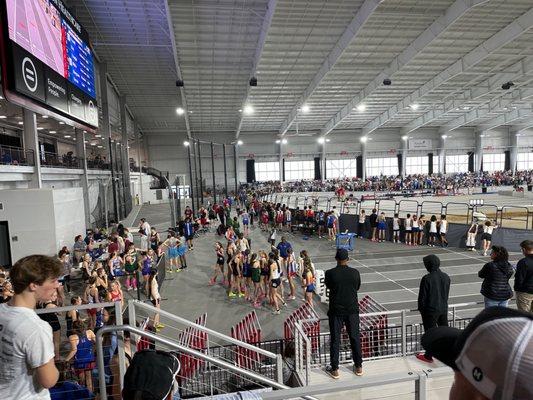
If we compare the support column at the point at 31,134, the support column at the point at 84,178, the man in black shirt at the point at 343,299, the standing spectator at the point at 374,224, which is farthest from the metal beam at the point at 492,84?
the support column at the point at 31,134

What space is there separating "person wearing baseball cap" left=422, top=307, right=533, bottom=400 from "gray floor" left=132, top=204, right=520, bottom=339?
8.04m

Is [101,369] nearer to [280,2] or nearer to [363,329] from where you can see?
[363,329]

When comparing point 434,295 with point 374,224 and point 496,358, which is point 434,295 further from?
point 374,224

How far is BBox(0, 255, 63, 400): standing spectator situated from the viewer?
199 centimetres

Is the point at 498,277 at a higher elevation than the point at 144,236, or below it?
higher

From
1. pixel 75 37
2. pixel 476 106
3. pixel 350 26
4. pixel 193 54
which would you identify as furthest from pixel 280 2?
pixel 476 106

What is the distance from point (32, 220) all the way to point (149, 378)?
51.4 feet

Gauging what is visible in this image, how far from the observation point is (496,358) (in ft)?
2.76

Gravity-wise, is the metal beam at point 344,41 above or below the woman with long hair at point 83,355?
above

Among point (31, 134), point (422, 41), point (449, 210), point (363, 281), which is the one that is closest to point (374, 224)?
point (363, 281)

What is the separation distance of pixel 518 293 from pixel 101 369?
20.6 ft

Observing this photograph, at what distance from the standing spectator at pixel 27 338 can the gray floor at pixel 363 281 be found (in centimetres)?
690

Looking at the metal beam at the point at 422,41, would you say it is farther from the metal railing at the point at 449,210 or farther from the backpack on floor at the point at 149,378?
the backpack on floor at the point at 149,378

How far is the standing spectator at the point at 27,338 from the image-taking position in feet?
6.54
